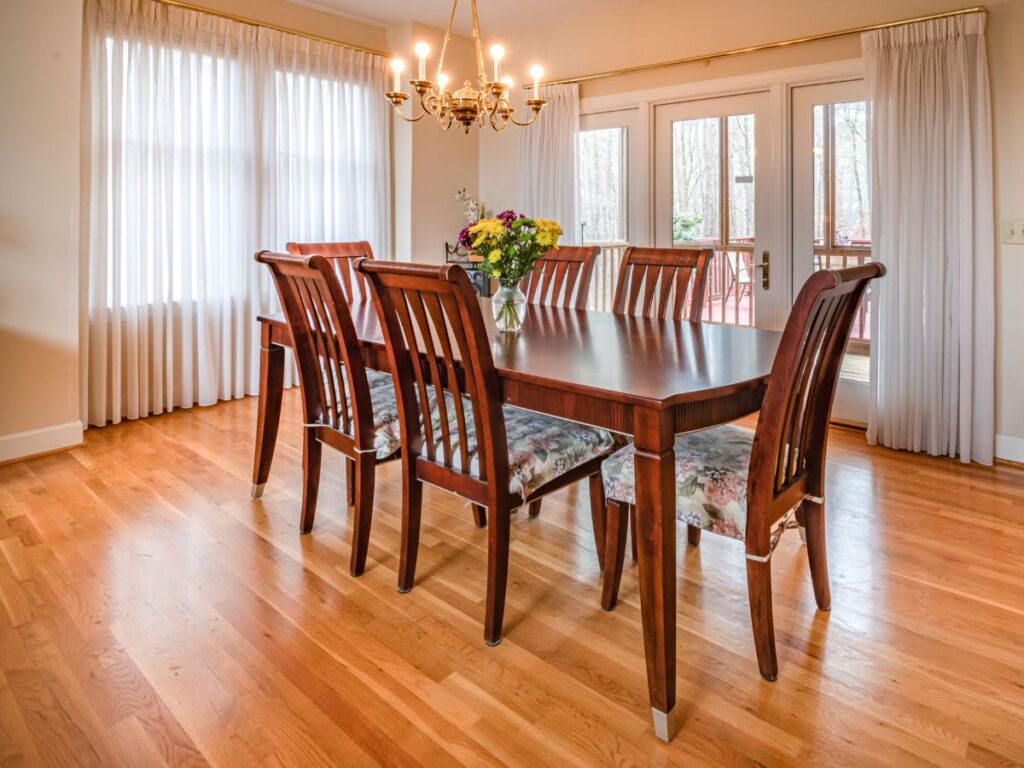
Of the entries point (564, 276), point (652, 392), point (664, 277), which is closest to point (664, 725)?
point (652, 392)

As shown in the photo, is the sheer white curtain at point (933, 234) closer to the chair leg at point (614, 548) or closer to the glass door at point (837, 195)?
the glass door at point (837, 195)

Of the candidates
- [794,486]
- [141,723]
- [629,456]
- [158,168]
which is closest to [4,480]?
[158,168]

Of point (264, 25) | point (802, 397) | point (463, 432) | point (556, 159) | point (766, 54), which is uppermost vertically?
point (264, 25)

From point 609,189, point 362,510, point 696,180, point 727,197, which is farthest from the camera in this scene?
point 609,189

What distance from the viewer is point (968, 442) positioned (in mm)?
3373

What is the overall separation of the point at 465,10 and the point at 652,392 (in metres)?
4.15

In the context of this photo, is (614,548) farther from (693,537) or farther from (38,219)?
(38,219)

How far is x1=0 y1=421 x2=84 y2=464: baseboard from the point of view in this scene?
3387 mm

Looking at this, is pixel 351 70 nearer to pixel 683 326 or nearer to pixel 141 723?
pixel 683 326

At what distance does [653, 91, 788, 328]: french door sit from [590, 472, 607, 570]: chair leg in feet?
7.81

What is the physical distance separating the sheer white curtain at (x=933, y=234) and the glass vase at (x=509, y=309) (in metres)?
2.12

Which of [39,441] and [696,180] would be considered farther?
[696,180]

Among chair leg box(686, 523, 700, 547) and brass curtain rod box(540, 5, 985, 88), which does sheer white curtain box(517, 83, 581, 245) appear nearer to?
brass curtain rod box(540, 5, 985, 88)

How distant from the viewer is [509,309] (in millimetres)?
2551
